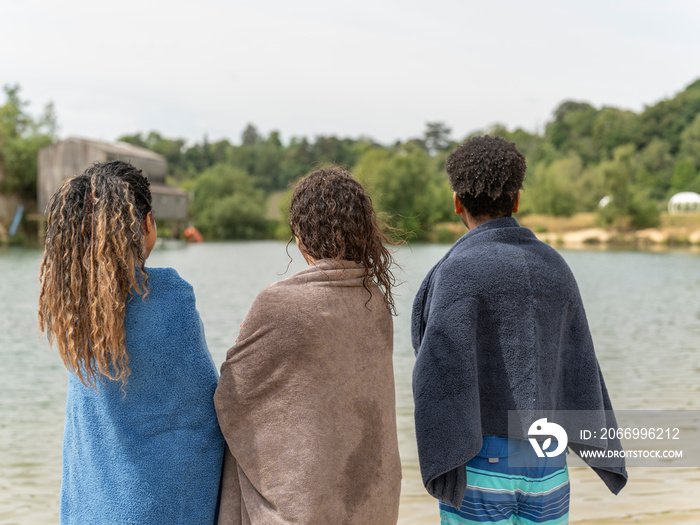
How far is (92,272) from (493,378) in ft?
4.02

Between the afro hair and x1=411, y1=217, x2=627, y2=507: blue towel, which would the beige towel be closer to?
x1=411, y1=217, x2=627, y2=507: blue towel

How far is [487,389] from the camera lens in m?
2.05

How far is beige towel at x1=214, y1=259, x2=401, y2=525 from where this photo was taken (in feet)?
6.34

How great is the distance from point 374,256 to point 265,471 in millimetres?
737

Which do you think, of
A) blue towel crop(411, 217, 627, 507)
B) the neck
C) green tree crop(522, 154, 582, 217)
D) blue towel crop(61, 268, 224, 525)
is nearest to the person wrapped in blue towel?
blue towel crop(61, 268, 224, 525)

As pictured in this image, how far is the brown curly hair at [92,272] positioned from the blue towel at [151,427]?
0.20ft

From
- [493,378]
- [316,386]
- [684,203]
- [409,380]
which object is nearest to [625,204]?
[684,203]

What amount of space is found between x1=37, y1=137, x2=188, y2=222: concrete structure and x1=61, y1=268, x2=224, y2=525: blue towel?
4240 centimetres

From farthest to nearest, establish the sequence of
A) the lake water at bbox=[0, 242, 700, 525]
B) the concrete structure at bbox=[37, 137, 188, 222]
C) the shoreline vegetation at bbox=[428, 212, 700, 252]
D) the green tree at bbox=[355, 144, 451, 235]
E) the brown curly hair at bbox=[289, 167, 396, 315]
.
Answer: the green tree at bbox=[355, 144, 451, 235]
the shoreline vegetation at bbox=[428, 212, 700, 252]
the concrete structure at bbox=[37, 137, 188, 222]
the lake water at bbox=[0, 242, 700, 525]
the brown curly hair at bbox=[289, 167, 396, 315]

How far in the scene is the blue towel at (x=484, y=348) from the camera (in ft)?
6.51

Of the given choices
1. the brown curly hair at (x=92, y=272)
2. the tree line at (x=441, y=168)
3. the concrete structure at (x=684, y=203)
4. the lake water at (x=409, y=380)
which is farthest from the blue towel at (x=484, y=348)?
the concrete structure at (x=684, y=203)

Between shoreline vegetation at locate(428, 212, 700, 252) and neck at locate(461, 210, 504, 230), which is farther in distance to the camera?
shoreline vegetation at locate(428, 212, 700, 252)

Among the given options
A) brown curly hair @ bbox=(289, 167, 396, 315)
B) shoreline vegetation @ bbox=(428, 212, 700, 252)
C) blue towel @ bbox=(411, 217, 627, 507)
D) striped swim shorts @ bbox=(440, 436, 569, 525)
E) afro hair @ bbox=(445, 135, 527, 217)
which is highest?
afro hair @ bbox=(445, 135, 527, 217)

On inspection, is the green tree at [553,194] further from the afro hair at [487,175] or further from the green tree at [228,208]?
the afro hair at [487,175]
